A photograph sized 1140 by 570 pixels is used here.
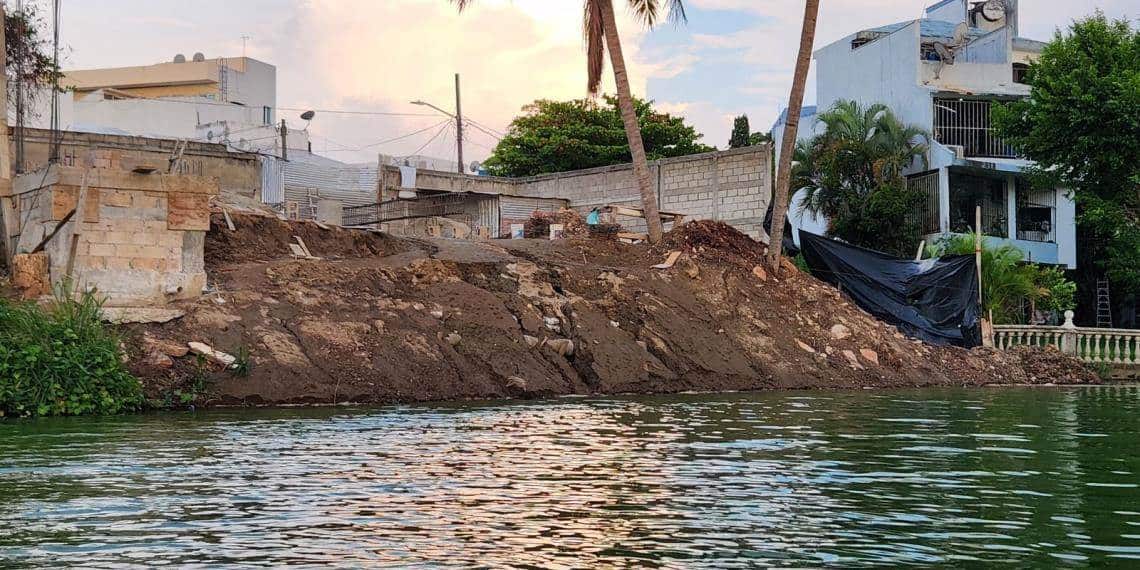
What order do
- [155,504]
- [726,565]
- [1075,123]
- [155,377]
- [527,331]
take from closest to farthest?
[726,565] < [155,504] < [155,377] < [527,331] < [1075,123]

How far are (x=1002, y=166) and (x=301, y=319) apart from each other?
25.1 meters

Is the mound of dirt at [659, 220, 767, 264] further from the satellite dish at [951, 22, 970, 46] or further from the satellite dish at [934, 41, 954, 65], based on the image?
the satellite dish at [951, 22, 970, 46]

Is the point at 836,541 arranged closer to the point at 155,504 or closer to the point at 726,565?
the point at 726,565

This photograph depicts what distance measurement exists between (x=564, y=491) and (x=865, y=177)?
30.7 m

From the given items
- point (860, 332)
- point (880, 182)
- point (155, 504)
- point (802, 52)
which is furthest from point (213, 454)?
point (880, 182)

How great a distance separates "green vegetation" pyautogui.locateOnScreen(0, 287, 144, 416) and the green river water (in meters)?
0.88

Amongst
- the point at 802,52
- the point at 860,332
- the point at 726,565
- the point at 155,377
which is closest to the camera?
the point at 726,565

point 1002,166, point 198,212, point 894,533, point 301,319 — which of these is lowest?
point 894,533

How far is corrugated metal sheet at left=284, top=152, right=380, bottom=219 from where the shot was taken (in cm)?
3705

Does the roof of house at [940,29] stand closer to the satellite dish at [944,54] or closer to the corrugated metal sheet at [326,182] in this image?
the satellite dish at [944,54]

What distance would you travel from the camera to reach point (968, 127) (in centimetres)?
3822

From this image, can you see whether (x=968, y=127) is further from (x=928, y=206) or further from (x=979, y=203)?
(x=928, y=206)

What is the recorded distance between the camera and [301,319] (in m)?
19.2

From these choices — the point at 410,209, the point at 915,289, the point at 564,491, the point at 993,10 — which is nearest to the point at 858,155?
the point at 993,10
